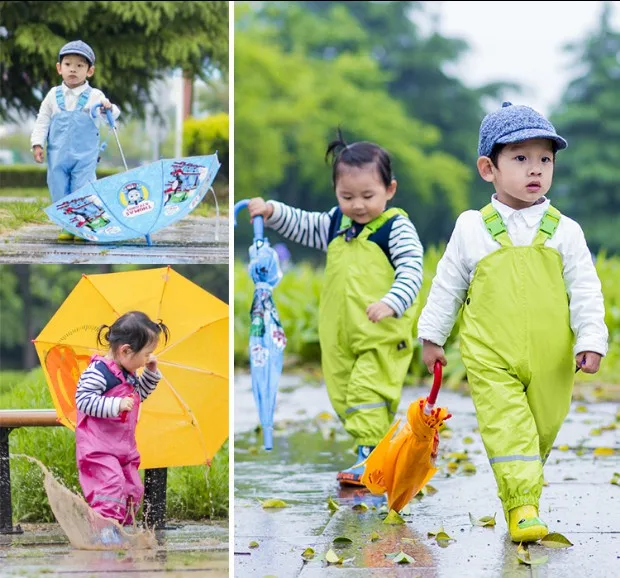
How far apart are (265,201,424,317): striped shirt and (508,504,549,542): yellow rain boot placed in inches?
48.5

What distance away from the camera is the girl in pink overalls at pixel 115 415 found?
12.0 ft

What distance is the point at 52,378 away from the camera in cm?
384

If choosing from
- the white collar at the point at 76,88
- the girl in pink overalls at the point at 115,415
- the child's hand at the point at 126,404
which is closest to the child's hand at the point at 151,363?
the girl in pink overalls at the point at 115,415

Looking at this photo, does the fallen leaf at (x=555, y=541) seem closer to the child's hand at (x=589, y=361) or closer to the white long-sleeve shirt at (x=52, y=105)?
the child's hand at (x=589, y=361)

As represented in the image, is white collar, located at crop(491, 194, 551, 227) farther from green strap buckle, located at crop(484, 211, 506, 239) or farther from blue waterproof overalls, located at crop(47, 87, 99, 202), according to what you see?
blue waterproof overalls, located at crop(47, 87, 99, 202)

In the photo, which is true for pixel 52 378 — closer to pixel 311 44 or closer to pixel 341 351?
pixel 341 351

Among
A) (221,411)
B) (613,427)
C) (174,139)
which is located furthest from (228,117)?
(613,427)

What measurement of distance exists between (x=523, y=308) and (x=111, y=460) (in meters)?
1.47

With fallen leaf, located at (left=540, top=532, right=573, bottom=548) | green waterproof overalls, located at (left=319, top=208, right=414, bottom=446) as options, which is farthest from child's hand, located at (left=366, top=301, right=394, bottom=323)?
fallen leaf, located at (left=540, top=532, right=573, bottom=548)

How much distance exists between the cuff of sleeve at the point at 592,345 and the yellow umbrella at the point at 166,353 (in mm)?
1200

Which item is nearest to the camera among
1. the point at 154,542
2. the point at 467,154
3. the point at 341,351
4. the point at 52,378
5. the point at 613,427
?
the point at 154,542

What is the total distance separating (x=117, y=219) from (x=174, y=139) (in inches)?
15.9

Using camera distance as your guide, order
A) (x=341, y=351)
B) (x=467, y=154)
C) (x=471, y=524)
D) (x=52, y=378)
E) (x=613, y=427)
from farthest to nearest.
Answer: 1. (x=467, y=154)
2. (x=613, y=427)
3. (x=341, y=351)
4. (x=471, y=524)
5. (x=52, y=378)

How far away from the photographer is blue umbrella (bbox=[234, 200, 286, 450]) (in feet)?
14.0
